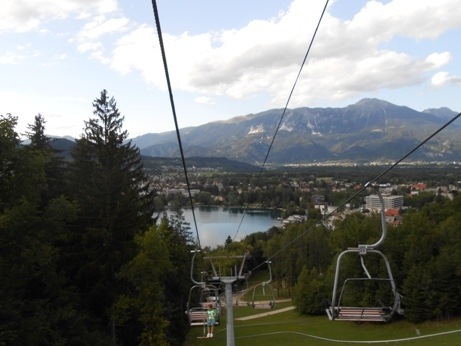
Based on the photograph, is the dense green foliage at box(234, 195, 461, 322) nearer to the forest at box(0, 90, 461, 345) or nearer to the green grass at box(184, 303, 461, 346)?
the forest at box(0, 90, 461, 345)

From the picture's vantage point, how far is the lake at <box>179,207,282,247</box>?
72125mm

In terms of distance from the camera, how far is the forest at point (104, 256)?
11.9m

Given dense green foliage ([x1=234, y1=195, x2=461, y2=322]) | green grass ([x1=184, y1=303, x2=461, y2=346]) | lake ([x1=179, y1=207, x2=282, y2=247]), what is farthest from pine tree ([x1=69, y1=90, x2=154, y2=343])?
lake ([x1=179, y1=207, x2=282, y2=247])

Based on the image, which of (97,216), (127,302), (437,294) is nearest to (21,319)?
(127,302)

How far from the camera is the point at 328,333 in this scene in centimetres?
2612

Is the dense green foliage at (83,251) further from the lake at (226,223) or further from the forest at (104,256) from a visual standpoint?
the lake at (226,223)

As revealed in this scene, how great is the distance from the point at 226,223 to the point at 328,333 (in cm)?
6338

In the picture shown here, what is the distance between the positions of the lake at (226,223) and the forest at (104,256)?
1380 inches

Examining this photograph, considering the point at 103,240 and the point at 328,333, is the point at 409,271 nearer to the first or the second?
the point at 328,333

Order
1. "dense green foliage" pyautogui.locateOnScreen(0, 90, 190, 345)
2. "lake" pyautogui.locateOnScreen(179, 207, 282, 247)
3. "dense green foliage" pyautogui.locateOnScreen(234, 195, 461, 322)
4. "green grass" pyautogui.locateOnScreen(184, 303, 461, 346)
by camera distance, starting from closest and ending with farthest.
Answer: "dense green foliage" pyautogui.locateOnScreen(0, 90, 190, 345) → "green grass" pyautogui.locateOnScreen(184, 303, 461, 346) → "dense green foliage" pyautogui.locateOnScreen(234, 195, 461, 322) → "lake" pyautogui.locateOnScreen(179, 207, 282, 247)

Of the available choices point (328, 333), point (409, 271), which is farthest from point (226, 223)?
point (328, 333)

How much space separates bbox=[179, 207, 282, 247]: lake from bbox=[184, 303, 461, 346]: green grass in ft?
111

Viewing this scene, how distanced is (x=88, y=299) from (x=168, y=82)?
578 inches

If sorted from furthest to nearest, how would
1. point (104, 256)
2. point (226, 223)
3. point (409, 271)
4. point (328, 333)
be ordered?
1. point (226, 223)
2. point (409, 271)
3. point (328, 333)
4. point (104, 256)
